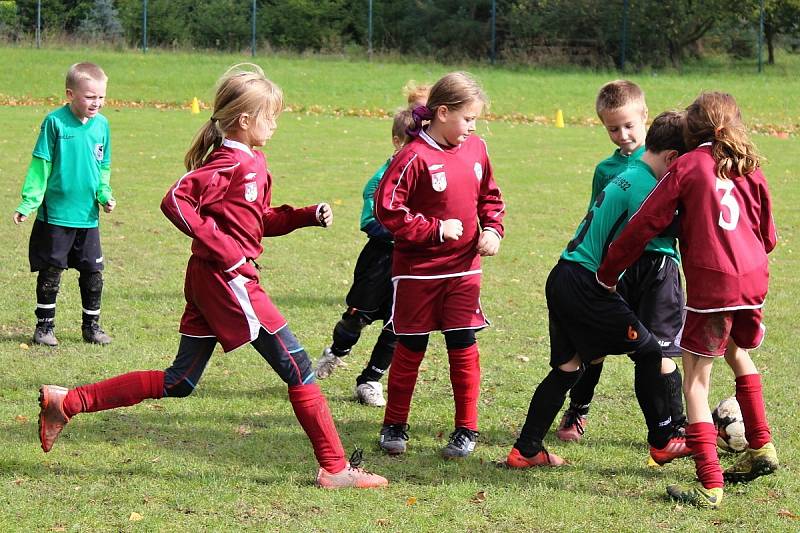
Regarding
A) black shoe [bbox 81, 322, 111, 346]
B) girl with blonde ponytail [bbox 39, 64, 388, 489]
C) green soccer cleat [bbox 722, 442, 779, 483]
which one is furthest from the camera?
black shoe [bbox 81, 322, 111, 346]

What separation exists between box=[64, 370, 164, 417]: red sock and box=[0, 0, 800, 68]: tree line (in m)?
35.0

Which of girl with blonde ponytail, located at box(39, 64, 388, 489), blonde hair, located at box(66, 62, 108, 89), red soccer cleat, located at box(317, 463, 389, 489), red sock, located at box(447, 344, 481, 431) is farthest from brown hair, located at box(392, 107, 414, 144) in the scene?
blonde hair, located at box(66, 62, 108, 89)

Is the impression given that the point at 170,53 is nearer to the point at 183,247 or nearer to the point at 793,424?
the point at 183,247

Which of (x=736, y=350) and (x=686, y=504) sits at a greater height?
(x=736, y=350)

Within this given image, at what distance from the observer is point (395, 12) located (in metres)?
44.6

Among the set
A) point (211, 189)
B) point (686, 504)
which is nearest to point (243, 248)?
point (211, 189)

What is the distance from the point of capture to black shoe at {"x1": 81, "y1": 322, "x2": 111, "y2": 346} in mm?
7469

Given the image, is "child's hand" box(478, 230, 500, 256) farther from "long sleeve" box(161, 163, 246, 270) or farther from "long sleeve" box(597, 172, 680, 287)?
"long sleeve" box(161, 163, 246, 270)

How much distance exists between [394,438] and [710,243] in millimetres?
1899

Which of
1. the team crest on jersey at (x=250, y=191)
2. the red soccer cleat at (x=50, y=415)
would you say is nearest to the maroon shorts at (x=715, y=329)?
the team crest on jersey at (x=250, y=191)

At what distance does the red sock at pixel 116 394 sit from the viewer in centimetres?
498

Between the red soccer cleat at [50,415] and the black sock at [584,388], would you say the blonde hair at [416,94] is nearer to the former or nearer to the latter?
the black sock at [584,388]

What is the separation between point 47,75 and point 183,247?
70.6 feet

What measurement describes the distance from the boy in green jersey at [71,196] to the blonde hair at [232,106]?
8.27 ft
